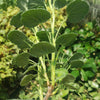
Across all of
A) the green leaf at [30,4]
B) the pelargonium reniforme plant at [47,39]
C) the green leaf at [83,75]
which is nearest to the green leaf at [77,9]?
the pelargonium reniforme plant at [47,39]

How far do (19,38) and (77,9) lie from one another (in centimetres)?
19

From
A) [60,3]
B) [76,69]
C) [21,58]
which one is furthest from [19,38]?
[76,69]

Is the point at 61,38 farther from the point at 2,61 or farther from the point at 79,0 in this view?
the point at 2,61

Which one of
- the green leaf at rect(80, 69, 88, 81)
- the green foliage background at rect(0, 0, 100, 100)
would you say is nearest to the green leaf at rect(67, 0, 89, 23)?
the green foliage background at rect(0, 0, 100, 100)

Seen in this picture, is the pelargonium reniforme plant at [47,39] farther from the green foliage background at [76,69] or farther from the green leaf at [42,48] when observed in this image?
the green foliage background at [76,69]

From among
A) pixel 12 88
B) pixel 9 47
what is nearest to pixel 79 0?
pixel 9 47

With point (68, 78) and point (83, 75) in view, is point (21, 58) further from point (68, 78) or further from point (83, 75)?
point (83, 75)

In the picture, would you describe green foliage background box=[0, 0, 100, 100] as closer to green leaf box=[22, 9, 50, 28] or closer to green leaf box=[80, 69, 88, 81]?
green leaf box=[80, 69, 88, 81]

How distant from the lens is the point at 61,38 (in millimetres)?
433

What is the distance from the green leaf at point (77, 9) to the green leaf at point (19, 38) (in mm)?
153

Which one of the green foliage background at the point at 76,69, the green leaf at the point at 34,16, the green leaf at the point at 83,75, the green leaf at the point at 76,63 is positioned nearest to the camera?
the green leaf at the point at 34,16

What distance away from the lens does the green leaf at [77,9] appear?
426 millimetres

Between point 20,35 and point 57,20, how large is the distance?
1711 millimetres

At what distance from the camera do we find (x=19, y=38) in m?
0.48
